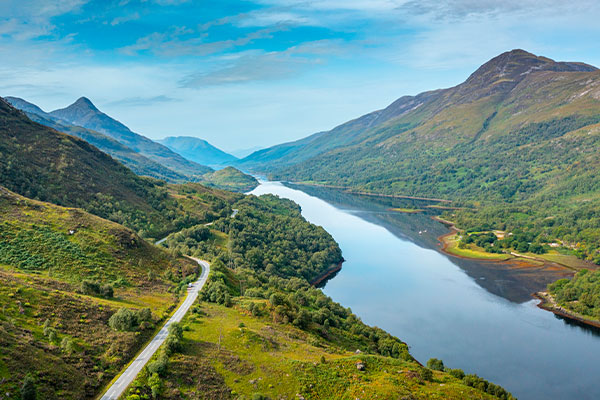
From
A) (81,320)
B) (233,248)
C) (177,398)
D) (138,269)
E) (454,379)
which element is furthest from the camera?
(233,248)

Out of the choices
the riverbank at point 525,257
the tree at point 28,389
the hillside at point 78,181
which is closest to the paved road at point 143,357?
the tree at point 28,389

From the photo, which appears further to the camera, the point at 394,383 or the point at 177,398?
the point at 394,383

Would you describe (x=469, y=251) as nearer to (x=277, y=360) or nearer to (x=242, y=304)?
(x=242, y=304)

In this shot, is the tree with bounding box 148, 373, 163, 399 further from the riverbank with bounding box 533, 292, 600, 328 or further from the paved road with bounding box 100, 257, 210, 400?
the riverbank with bounding box 533, 292, 600, 328

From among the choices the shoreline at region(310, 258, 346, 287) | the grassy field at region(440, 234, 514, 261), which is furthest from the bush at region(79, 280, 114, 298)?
the grassy field at region(440, 234, 514, 261)

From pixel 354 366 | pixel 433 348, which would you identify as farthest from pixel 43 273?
pixel 433 348

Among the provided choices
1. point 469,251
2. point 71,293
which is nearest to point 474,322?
point 469,251

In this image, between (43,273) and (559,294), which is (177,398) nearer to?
(43,273)
